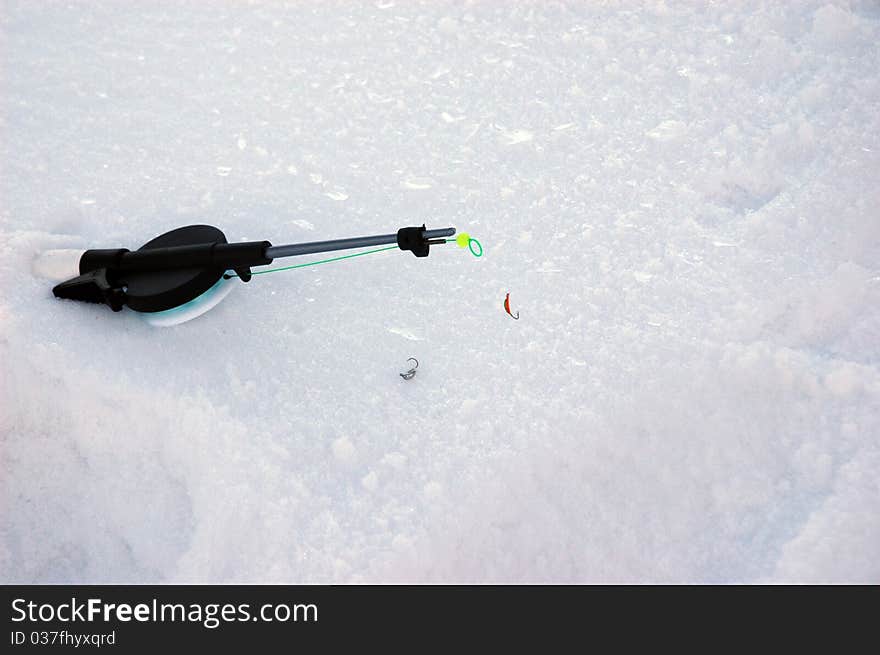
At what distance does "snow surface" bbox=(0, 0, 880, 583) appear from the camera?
1.22m

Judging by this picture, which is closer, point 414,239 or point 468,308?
point 414,239

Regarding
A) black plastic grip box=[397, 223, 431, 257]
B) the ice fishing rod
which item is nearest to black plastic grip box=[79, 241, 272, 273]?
the ice fishing rod

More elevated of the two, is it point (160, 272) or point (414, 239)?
point (414, 239)

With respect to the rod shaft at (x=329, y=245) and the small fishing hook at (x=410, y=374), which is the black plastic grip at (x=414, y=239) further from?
the small fishing hook at (x=410, y=374)

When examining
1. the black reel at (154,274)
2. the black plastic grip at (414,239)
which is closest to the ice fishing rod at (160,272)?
the black reel at (154,274)

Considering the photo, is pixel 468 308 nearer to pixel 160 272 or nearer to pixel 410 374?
pixel 410 374

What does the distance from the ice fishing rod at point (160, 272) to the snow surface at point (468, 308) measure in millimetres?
38

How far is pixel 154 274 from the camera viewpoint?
141 cm

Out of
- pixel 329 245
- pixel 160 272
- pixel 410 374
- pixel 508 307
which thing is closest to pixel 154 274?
pixel 160 272

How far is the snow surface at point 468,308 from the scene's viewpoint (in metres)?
1.22

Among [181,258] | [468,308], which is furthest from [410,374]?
[181,258]

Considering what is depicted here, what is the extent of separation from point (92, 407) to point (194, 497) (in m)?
0.21

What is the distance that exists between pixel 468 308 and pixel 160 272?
0.46 m

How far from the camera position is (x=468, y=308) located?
4.65ft
